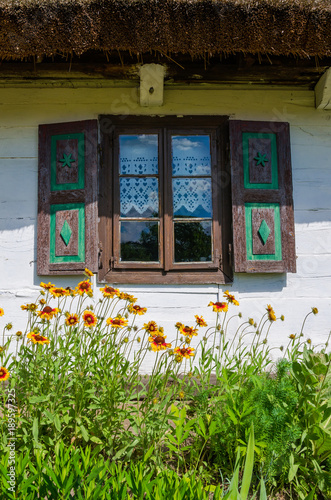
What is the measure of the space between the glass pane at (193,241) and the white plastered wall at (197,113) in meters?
0.24

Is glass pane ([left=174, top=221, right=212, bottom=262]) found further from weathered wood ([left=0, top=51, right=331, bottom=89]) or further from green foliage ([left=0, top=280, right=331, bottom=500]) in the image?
green foliage ([left=0, top=280, right=331, bottom=500])

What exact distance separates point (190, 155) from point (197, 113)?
0.32 m

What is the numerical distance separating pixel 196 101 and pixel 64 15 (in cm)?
110

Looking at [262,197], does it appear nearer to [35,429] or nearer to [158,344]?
[158,344]

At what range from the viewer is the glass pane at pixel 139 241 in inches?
122

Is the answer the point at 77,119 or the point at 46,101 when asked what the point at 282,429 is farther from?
the point at 46,101

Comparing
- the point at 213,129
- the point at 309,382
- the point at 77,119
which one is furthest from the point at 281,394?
the point at 77,119

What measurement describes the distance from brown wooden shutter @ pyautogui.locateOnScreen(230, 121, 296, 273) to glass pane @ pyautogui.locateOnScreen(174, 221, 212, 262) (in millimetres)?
236

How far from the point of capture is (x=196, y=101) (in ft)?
10.4

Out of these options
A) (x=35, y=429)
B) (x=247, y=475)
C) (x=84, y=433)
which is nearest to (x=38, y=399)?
(x=35, y=429)

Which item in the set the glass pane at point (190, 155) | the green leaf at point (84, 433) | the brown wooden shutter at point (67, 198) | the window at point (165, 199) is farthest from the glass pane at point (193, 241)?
the green leaf at point (84, 433)

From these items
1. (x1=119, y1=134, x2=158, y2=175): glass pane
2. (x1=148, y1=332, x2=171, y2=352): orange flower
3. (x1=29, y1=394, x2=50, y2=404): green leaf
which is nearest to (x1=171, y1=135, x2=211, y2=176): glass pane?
(x1=119, y1=134, x2=158, y2=175): glass pane

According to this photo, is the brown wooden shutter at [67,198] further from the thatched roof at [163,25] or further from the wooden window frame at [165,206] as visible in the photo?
the thatched roof at [163,25]

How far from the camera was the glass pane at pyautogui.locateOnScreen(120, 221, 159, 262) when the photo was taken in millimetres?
3111
